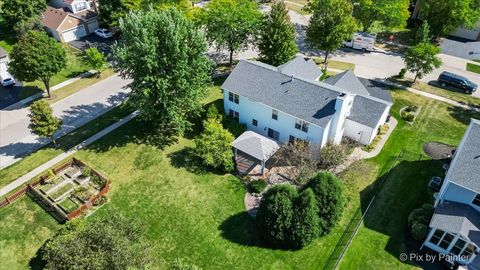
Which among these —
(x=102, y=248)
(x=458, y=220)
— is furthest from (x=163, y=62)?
(x=458, y=220)

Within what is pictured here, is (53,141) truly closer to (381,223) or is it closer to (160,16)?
(160,16)

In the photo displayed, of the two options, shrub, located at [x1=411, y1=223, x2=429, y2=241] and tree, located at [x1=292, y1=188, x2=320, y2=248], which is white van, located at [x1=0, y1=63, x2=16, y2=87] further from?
shrub, located at [x1=411, y1=223, x2=429, y2=241]

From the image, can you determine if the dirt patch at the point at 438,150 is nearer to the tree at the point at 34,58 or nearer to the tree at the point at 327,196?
the tree at the point at 327,196

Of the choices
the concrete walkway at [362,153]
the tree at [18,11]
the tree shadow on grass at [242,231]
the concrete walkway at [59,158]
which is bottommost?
the tree shadow on grass at [242,231]

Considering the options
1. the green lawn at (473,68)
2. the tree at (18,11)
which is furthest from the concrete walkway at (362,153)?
the tree at (18,11)

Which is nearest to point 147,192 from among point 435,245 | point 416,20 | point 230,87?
point 230,87

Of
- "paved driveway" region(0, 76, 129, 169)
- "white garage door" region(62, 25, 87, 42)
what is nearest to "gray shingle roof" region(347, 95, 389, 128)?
"paved driveway" region(0, 76, 129, 169)
